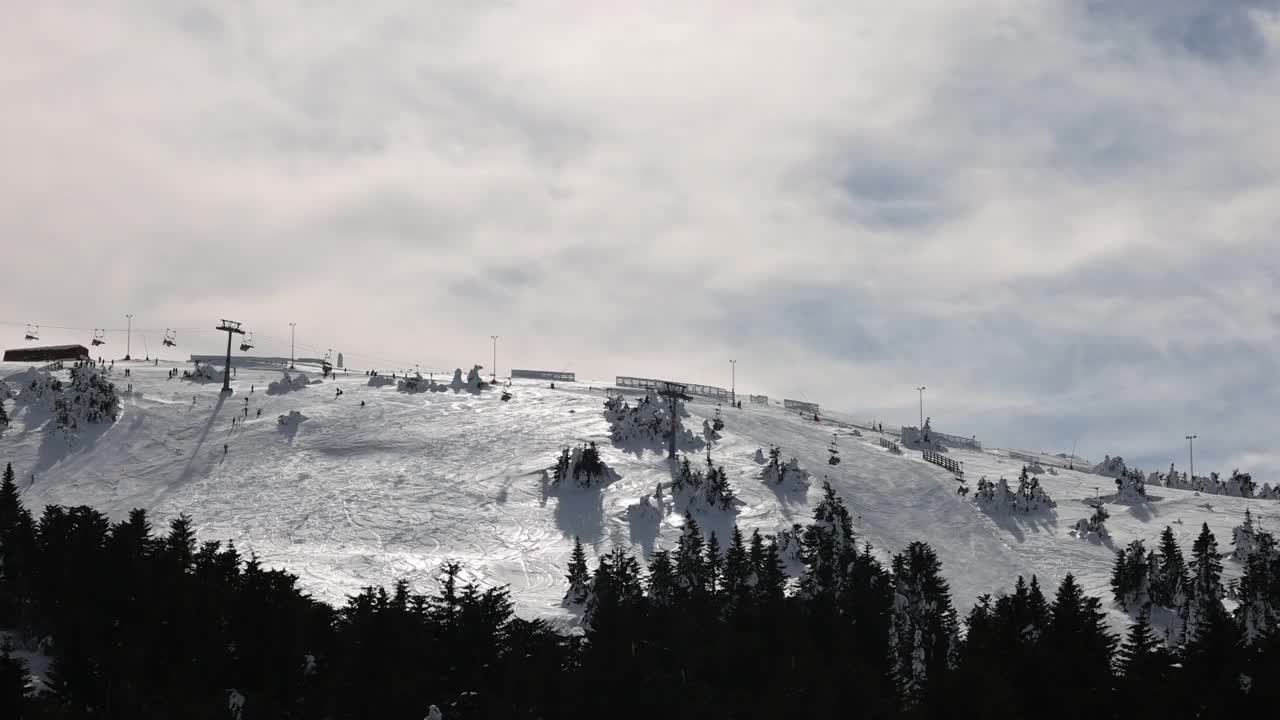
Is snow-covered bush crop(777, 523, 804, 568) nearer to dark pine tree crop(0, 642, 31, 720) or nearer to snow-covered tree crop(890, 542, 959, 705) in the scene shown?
snow-covered tree crop(890, 542, 959, 705)

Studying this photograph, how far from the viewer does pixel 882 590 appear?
52.5 m

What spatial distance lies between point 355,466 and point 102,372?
29.1m

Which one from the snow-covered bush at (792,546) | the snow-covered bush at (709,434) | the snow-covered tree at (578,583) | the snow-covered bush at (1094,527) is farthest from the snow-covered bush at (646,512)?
the snow-covered bush at (1094,527)

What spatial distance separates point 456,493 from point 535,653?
31474mm

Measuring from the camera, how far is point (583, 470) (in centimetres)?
7444

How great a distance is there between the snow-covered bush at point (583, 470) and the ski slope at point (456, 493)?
3.51 ft

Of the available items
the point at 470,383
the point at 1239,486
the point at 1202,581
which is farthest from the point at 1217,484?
the point at 470,383

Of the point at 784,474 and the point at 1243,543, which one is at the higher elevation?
the point at 784,474

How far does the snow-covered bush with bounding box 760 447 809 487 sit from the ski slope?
956 millimetres

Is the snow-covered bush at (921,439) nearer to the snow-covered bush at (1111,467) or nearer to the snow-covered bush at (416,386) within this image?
the snow-covered bush at (1111,467)

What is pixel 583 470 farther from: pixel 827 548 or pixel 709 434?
pixel 827 548

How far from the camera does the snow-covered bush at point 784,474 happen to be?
77.4m

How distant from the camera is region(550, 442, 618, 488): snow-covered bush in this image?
242 ft

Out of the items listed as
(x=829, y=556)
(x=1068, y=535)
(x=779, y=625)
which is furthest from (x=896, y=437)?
(x=779, y=625)
